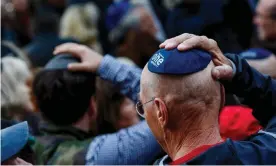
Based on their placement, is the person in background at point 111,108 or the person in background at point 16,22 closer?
the person in background at point 111,108

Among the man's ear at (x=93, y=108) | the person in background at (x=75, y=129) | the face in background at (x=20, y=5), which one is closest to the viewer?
the person in background at (x=75, y=129)

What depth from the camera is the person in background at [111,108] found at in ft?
10.5

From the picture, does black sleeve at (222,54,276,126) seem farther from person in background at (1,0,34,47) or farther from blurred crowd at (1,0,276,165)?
person in background at (1,0,34,47)

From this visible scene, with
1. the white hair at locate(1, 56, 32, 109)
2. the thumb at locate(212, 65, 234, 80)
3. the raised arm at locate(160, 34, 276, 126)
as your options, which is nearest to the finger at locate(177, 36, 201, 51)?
the raised arm at locate(160, 34, 276, 126)

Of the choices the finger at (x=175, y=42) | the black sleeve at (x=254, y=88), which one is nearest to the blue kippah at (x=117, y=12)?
the black sleeve at (x=254, y=88)

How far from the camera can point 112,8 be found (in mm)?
6566

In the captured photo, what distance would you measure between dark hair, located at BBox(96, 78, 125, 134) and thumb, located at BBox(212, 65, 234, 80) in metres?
1.16

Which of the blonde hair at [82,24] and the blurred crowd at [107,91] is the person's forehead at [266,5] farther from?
the blonde hair at [82,24]

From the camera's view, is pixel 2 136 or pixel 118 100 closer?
pixel 2 136

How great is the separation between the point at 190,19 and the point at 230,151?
3.94 metres

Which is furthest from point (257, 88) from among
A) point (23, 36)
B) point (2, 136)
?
point (23, 36)

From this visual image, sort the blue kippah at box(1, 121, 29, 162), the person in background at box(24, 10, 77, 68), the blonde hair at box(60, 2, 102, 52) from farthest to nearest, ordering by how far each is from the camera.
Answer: the blonde hair at box(60, 2, 102, 52) → the person in background at box(24, 10, 77, 68) → the blue kippah at box(1, 121, 29, 162)

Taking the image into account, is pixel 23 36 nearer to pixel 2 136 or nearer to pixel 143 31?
pixel 143 31

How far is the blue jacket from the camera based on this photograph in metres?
1.94
